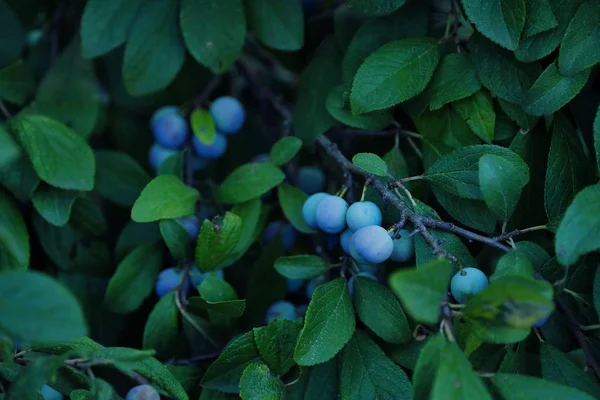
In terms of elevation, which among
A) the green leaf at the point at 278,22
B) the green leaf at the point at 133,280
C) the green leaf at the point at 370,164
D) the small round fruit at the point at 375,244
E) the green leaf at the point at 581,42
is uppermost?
the green leaf at the point at 581,42

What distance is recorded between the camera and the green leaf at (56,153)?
0.95 metres

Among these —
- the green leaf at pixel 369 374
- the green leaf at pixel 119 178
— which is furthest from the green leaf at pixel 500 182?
the green leaf at pixel 119 178

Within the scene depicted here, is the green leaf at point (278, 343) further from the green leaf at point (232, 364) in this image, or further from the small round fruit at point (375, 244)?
the small round fruit at point (375, 244)

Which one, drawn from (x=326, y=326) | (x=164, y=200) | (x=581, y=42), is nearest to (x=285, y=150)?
(x=164, y=200)

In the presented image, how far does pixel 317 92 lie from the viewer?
3.55 ft

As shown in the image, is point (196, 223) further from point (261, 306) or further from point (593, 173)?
point (593, 173)

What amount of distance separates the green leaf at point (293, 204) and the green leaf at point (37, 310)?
1.28 feet

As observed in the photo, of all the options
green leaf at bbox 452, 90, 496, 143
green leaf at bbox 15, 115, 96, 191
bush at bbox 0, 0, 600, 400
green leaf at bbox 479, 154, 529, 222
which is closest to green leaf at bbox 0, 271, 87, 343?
bush at bbox 0, 0, 600, 400

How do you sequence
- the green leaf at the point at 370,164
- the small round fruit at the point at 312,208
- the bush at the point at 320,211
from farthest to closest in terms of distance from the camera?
the small round fruit at the point at 312,208, the green leaf at the point at 370,164, the bush at the point at 320,211

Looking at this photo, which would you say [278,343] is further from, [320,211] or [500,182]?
[500,182]

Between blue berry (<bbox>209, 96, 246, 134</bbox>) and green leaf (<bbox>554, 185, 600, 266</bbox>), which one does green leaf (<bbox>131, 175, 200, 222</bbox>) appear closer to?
blue berry (<bbox>209, 96, 246, 134</bbox>)

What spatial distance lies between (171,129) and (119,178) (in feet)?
0.35

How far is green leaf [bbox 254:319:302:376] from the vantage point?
2.77 ft

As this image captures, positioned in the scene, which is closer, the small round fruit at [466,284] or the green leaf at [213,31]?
the small round fruit at [466,284]
